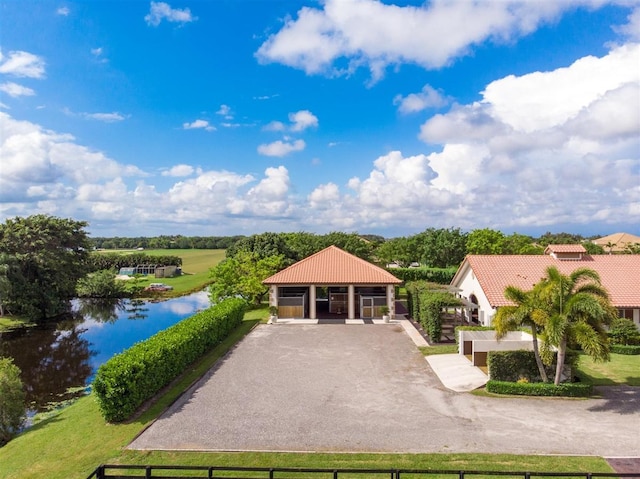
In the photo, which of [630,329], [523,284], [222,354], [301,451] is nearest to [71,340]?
[222,354]

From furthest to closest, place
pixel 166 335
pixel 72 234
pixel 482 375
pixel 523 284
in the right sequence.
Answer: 1. pixel 72 234
2. pixel 523 284
3. pixel 166 335
4. pixel 482 375

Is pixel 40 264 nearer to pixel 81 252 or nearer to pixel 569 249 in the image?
pixel 81 252

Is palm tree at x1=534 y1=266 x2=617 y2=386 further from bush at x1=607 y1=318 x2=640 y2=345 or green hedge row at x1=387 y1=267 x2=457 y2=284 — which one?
green hedge row at x1=387 y1=267 x2=457 y2=284

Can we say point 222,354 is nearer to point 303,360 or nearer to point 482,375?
point 303,360

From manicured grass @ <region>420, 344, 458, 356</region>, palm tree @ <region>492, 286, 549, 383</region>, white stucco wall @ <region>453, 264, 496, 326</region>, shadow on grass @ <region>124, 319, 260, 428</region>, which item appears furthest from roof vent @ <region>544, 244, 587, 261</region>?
shadow on grass @ <region>124, 319, 260, 428</region>

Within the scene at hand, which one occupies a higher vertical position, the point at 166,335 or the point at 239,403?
the point at 166,335

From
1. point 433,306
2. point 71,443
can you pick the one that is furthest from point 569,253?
point 71,443

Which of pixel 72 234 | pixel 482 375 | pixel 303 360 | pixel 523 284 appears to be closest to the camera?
pixel 482 375
